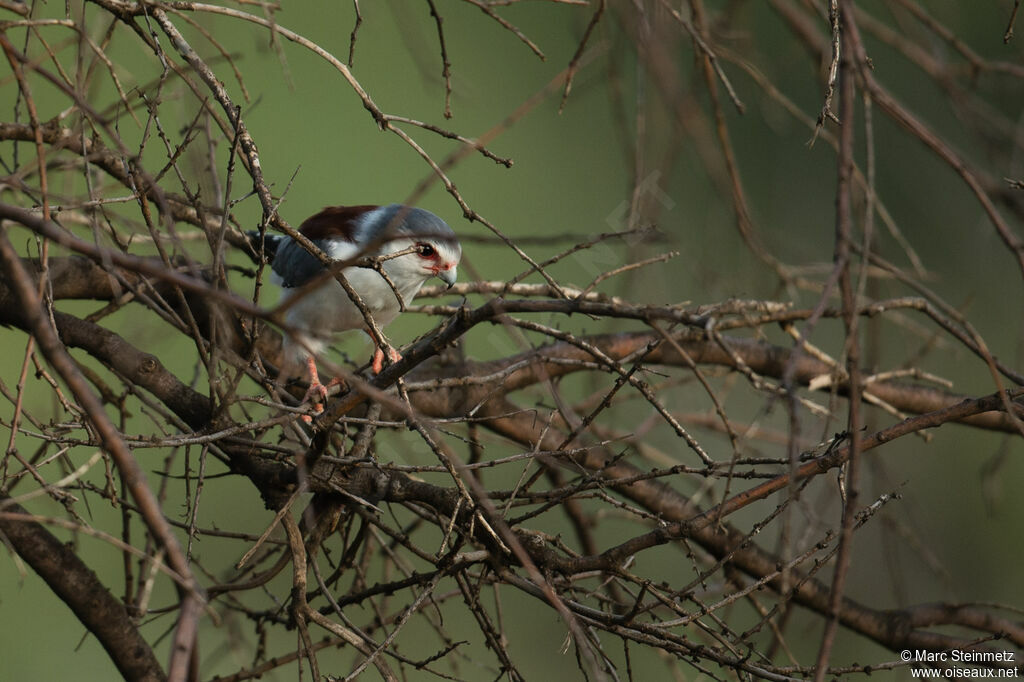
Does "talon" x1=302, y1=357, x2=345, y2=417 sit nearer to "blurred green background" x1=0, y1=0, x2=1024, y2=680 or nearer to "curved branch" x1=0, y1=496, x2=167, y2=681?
"curved branch" x1=0, y1=496, x2=167, y2=681

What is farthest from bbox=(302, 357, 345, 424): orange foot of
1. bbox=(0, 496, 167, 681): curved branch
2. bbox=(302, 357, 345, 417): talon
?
bbox=(0, 496, 167, 681): curved branch

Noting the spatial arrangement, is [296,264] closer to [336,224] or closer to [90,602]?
[336,224]

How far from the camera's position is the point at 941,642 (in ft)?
7.73

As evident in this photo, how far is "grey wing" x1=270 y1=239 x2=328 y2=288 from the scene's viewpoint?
300 centimetres

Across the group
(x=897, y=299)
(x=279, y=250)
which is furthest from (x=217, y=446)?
(x=897, y=299)

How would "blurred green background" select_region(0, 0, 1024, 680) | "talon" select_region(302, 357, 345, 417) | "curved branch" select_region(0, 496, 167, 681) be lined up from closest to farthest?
"curved branch" select_region(0, 496, 167, 681), "talon" select_region(302, 357, 345, 417), "blurred green background" select_region(0, 0, 1024, 680)

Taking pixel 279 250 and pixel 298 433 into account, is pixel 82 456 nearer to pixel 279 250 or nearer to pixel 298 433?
pixel 279 250

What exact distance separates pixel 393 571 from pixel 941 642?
3.28 m

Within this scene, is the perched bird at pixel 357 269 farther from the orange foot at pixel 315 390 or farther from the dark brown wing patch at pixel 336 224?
the orange foot at pixel 315 390

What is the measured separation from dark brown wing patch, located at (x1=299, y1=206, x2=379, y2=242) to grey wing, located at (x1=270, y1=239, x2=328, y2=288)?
0.11 ft

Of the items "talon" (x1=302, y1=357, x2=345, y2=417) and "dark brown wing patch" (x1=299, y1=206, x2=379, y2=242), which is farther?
"dark brown wing patch" (x1=299, y1=206, x2=379, y2=242)

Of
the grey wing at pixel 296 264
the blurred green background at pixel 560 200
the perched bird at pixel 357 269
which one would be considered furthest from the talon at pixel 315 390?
the blurred green background at pixel 560 200

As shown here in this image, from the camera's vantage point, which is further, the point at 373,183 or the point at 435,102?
the point at 435,102

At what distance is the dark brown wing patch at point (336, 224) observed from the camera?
9.81ft
